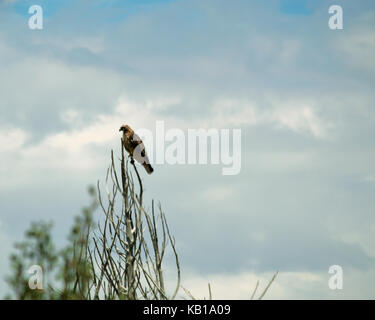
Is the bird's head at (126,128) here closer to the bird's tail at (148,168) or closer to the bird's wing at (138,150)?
the bird's wing at (138,150)

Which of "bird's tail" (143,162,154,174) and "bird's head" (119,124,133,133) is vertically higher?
"bird's head" (119,124,133,133)

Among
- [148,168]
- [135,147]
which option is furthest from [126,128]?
[148,168]

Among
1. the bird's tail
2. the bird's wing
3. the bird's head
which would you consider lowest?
the bird's tail

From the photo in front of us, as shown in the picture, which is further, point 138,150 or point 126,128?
point 126,128

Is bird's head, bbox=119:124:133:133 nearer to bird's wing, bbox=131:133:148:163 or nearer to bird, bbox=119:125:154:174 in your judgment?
bird, bbox=119:125:154:174

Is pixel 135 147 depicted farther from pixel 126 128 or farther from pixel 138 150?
pixel 126 128

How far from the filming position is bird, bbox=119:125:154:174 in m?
6.43

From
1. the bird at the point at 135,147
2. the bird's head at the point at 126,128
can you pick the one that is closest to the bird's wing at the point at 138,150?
the bird at the point at 135,147

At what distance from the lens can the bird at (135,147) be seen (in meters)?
6.43

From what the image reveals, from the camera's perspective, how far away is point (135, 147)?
6449 mm

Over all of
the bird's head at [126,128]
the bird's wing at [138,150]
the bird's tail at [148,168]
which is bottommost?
the bird's tail at [148,168]

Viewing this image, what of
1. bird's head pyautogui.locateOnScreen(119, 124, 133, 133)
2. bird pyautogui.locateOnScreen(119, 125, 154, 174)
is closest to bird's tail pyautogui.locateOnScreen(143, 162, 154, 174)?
bird pyautogui.locateOnScreen(119, 125, 154, 174)

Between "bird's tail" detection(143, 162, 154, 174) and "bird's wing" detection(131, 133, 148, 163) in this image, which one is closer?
"bird's wing" detection(131, 133, 148, 163)
